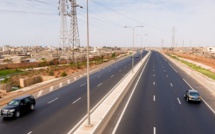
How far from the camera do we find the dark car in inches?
775

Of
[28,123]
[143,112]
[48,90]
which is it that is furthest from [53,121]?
[48,90]

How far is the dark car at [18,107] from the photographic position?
64.6 ft

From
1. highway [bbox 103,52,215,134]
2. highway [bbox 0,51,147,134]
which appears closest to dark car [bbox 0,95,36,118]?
highway [bbox 0,51,147,134]

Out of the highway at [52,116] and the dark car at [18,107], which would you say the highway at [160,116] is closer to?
the highway at [52,116]

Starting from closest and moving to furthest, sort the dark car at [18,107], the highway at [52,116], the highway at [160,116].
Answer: the highway at [160,116], the highway at [52,116], the dark car at [18,107]

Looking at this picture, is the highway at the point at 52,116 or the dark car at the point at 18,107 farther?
the dark car at the point at 18,107

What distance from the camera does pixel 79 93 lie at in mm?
30375

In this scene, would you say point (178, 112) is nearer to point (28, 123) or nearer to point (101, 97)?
point (101, 97)

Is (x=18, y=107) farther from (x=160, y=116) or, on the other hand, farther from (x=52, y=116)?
(x=160, y=116)

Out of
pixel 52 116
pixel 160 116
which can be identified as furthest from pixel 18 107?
pixel 160 116

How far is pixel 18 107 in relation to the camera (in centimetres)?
2039

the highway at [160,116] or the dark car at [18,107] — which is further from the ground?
the dark car at [18,107]

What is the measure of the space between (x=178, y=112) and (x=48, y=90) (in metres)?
19.6

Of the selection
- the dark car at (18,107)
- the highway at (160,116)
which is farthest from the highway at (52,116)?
the highway at (160,116)
